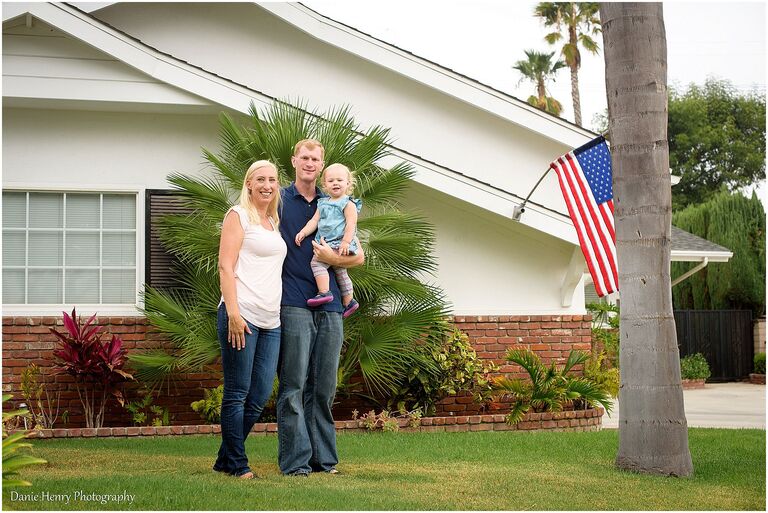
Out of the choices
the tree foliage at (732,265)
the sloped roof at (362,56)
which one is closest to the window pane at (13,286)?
the sloped roof at (362,56)

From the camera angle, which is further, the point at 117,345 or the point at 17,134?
the point at 17,134

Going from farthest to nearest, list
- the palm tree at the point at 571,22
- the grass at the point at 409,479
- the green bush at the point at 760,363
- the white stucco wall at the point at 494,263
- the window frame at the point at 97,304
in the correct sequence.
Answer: the palm tree at the point at 571,22, the green bush at the point at 760,363, the white stucco wall at the point at 494,263, the window frame at the point at 97,304, the grass at the point at 409,479

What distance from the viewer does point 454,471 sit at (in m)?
6.66

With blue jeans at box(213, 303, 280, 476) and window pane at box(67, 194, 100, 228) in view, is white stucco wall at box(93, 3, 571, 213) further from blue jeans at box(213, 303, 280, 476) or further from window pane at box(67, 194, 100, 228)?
blue jeans at box(213, 303, 280, 476)

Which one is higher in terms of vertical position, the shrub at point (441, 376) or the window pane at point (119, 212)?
the window pane at point (119, 212)

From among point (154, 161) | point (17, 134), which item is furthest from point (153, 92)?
point (17, 134)

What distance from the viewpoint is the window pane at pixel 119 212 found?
34.7ft

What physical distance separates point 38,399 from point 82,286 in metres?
1.46

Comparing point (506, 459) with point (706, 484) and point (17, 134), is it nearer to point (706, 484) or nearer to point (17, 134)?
point (706, 484)

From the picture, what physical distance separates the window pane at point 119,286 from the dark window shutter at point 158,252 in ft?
0.85

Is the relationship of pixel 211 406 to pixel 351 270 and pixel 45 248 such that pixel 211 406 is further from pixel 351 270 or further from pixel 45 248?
pixel 45 248

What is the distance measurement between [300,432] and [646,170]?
303 cm

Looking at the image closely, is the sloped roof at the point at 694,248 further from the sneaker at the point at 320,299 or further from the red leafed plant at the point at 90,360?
the sneaker at the point at 320,299

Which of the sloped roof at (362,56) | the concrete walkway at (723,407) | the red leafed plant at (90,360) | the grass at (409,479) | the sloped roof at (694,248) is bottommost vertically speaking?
the concrete walkway at (723,407)
